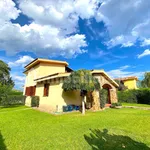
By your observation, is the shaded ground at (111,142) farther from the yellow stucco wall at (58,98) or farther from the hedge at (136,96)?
the hedge at (136,96)

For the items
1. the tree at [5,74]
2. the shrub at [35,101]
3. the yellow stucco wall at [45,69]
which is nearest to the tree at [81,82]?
the shrub at [35,101]

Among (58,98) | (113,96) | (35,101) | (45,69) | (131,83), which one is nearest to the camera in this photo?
(58,98)

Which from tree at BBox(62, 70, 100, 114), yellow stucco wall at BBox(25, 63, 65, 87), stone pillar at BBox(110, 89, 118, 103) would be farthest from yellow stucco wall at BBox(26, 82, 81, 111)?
stone pillar at BBox(110, 89, 118, 103)

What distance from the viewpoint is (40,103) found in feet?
61.2

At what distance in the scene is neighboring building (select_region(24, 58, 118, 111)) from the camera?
15383mm

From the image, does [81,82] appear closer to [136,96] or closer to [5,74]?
[136,96]

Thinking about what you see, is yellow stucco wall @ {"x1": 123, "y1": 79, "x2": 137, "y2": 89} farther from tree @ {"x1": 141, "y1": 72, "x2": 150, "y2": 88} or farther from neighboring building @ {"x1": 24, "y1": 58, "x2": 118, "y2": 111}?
neighboring building @ {"x1": 24, "y1": 58, "x2": 118, "y2": 111}

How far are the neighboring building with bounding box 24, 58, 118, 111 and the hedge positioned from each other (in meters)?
7.88

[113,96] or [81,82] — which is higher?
[81,82]

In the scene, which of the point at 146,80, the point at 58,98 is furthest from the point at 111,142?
the point at 146,80

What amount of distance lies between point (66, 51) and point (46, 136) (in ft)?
78.3

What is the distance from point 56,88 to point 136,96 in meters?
18.6

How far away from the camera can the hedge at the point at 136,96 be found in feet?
80.7

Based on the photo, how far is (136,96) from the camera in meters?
26.1
